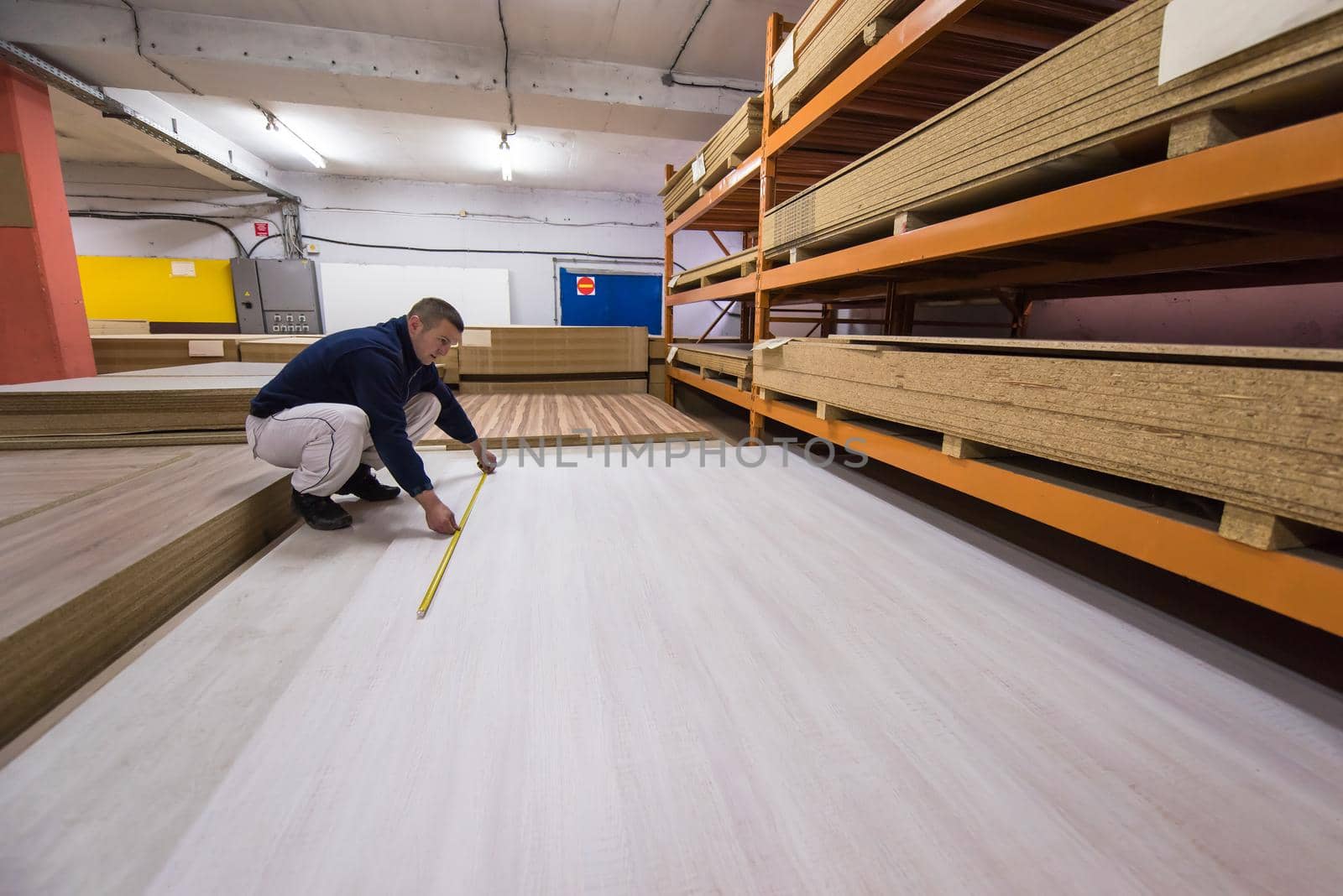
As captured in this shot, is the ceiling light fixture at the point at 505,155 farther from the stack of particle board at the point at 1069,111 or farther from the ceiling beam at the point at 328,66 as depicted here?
the stack of particle board at the point at 1069,111

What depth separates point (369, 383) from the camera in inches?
79.9

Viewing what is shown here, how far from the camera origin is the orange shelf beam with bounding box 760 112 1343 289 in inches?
38.2

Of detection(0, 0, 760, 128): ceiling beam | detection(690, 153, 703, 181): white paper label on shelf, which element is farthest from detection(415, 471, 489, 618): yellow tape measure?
detection(0, 0, 760, 128): ceiling beam

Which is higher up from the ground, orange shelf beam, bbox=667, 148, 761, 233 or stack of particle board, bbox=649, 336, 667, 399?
orange shelf beam, bbox=667, 148, 761, 233

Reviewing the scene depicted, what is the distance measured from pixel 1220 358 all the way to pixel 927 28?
1.55 m

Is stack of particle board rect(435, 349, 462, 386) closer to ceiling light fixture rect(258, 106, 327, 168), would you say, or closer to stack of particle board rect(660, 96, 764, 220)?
stack of particle board rect(660, 96, 764, 220)

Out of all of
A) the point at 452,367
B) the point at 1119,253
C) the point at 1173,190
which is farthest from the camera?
the point at 452,367

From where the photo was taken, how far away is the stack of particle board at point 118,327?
7.12 m

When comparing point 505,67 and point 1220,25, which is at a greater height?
point 505,67

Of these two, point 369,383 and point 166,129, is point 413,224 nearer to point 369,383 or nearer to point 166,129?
point 166,129

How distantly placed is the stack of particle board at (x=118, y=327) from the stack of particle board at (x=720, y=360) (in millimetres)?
7579

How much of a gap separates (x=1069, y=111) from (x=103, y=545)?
307 centimetres

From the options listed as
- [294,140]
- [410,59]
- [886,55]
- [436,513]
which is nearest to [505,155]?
[410,59]

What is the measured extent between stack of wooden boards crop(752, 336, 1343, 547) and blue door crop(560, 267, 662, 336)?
323 inches
